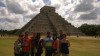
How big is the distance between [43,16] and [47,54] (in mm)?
134440

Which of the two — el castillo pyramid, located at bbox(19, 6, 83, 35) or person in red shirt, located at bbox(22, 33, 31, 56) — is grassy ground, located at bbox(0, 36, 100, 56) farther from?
el castillo pyramid, located at bbox(19, 6, 83, 35)

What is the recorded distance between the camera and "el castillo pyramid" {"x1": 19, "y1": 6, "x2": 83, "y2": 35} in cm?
14288

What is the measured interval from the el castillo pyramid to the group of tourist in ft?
405

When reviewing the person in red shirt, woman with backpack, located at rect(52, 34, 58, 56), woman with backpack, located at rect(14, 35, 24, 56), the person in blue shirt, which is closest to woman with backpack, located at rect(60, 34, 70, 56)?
woman with backpack, located at rect(52, 34, 58, 56)

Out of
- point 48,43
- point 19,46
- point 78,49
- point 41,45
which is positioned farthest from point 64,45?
point 78,49

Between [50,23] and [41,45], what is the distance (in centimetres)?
13115

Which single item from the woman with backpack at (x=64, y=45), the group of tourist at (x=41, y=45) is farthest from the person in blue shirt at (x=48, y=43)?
the woman with backpack at (x=64, y=45)

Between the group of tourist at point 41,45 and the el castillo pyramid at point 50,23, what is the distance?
123388 mm

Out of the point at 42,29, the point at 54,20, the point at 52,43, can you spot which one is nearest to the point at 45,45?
the point at 52,43

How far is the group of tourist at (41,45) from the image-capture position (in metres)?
16.0

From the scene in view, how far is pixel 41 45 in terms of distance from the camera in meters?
16.9

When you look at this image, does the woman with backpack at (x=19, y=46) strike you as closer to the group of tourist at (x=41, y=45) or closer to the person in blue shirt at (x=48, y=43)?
the group of tourist at (x=41, y=45)

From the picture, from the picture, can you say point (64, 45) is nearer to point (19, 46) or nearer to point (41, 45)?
point (41, 45)

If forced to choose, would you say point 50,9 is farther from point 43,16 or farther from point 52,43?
point 52,43
